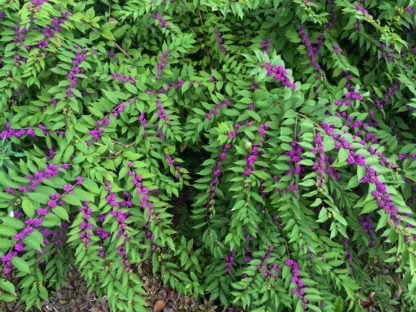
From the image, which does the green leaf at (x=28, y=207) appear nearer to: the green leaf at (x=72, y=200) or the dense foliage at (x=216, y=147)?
the dense foliage at (x=216, y=147)

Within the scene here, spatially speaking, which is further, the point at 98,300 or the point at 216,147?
the point at 98,300

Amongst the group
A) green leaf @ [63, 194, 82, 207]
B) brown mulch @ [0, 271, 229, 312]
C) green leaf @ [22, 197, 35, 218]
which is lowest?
brown mulch @ [0, 271, 229, 312]

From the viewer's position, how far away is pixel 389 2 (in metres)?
2.63

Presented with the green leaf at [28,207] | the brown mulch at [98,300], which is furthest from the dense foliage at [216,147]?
the brown mulch at [98,300]

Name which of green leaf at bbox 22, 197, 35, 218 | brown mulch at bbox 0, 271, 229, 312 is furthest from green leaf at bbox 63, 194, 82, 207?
brown mulch at bbox 0, 271, 229, 312

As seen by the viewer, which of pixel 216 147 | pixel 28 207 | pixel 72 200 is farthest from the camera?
pixel 216 147

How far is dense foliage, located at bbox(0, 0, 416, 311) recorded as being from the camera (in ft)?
6.97

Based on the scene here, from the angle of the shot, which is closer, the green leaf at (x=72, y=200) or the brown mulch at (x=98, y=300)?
the green leaf at (x=72, y=200)

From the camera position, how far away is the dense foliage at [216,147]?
2123mm

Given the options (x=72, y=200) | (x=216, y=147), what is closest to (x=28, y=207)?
(x=72, y=200)

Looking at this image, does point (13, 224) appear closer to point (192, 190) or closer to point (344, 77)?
point (192, 190)

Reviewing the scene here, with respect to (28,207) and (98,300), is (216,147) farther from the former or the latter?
(98,300)

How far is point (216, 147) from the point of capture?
255 cm

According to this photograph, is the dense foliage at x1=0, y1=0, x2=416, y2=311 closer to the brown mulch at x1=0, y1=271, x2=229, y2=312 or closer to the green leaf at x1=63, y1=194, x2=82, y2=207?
the green leaf at x1=63, y1=194, x2=82, y2=207
